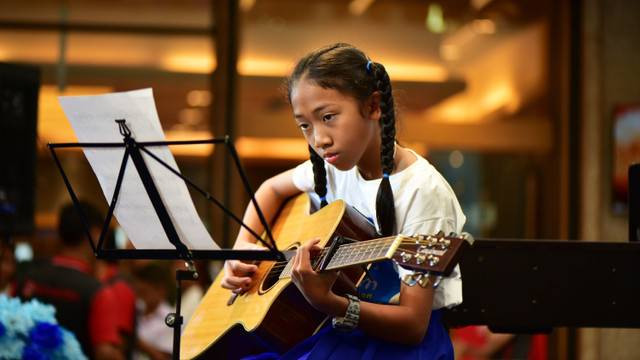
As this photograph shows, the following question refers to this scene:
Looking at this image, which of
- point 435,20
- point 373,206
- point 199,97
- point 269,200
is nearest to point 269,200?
point 269,200

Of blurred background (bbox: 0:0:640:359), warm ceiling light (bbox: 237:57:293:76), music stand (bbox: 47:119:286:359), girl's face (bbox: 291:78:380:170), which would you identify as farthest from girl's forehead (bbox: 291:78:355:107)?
warm ceiling light (bbox: 237:57:293:76)

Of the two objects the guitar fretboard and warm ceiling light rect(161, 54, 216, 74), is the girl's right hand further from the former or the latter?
warm ceiling light rect(161, 54, 216, 74)

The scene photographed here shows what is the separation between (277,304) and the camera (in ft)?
8.41

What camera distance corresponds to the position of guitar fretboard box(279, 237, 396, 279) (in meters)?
2.20

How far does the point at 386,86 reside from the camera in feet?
8.46

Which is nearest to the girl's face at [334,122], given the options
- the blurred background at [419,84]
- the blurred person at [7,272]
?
the blurred person at [7,272]

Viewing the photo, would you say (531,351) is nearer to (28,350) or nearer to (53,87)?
(53,87)

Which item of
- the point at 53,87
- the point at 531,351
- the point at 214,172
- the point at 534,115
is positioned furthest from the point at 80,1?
the point at 531,351

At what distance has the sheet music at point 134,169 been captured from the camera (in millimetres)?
2535

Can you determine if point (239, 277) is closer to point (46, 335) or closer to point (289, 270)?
point (289, 270)

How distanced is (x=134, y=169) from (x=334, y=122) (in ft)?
1.81

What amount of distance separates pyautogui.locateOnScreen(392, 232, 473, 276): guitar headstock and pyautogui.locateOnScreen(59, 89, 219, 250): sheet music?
629 millimetres

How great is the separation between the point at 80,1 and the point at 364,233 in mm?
4636

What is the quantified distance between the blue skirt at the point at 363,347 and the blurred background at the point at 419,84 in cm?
382
